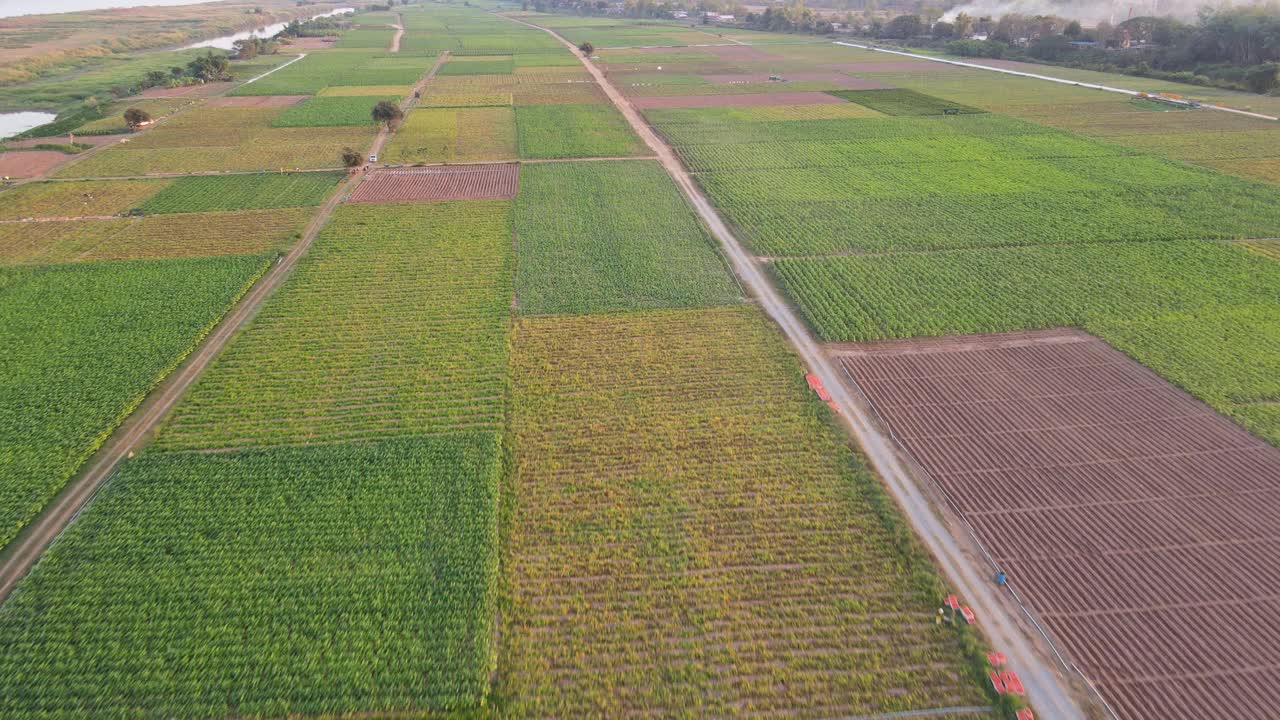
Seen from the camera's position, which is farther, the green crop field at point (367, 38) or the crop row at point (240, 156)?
the green crop field at point (367, 38)

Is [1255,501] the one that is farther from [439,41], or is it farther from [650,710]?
[439,41]

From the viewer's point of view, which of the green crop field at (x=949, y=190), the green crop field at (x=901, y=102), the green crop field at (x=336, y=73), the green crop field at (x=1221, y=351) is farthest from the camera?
the green crop field at (x=336, y=73)

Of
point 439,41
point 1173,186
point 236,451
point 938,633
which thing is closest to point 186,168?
point 236,451

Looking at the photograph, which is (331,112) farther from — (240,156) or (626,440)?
(626,440)

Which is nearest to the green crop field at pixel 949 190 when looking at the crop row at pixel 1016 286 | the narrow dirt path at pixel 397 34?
the crop row at pixel 1016 286

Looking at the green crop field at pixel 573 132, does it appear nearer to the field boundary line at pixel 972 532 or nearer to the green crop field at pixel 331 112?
the green crop field at pixel 331 112

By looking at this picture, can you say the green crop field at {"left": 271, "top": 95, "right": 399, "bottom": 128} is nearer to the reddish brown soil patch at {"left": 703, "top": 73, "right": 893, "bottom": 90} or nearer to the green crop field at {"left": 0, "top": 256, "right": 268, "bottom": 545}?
the green crop field at {"left": 0, "top": 256, "right": 268, "bottom": 545}
